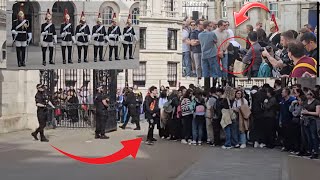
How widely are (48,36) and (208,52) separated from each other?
→ 5.33 metres

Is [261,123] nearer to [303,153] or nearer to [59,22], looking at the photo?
[303,153]

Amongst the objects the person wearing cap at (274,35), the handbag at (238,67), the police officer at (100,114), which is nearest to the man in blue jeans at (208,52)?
the handbag at (238,67)

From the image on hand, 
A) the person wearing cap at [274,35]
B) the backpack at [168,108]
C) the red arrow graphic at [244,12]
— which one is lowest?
the backpack at [168,108]

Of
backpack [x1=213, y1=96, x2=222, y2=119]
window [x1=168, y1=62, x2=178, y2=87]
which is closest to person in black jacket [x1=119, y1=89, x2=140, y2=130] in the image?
backpack [x1=213, y1=96, x2=222, y2=119]

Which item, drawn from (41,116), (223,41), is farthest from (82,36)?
(223,41)

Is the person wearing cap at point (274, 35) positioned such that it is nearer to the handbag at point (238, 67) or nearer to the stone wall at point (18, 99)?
the handbag at point (238, 67)

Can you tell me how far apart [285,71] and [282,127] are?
1.53 metres

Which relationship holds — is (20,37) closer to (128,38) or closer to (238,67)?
(128,38)

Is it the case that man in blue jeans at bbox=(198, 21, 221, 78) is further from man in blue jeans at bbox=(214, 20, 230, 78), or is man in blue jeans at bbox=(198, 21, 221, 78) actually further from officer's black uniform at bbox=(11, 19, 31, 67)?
officer's black uniform at bbox=(11, 19, 31, 67)

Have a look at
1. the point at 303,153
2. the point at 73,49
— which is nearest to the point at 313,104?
the point at 303,153

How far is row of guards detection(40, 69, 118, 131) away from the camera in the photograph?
21.0 metres

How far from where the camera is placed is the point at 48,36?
19.1m

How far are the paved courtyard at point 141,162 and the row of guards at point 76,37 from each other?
2734 millimetres

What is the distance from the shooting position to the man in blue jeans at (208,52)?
16891 millimetres
